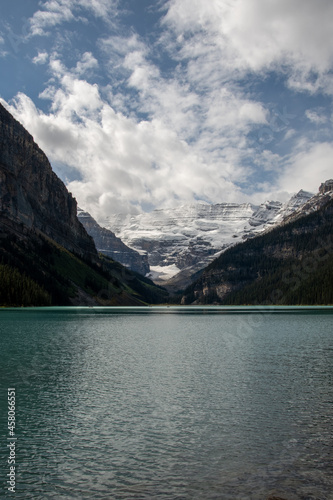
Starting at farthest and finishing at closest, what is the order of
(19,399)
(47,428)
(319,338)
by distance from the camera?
(319,338), (19,399), (47,428)

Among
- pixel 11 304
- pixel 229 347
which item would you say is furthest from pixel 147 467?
pixel 11 304

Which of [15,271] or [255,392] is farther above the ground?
[15,271]

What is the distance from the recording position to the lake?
16.1 m

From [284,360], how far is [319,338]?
89.4 ft

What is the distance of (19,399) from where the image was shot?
28984mm

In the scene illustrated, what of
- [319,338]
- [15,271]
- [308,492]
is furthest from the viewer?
[15,271]

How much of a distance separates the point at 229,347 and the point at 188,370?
2072 centimetres

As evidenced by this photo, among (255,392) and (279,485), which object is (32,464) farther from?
(255,392)

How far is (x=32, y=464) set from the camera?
59.8ft

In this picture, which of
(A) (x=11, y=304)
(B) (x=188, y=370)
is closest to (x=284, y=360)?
(B) (x=188, y=370)

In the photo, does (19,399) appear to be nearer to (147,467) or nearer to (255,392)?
(147,467)

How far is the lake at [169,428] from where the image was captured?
1612cm

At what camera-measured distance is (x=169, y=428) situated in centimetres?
2334

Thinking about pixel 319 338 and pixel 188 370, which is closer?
pixel 188 370
